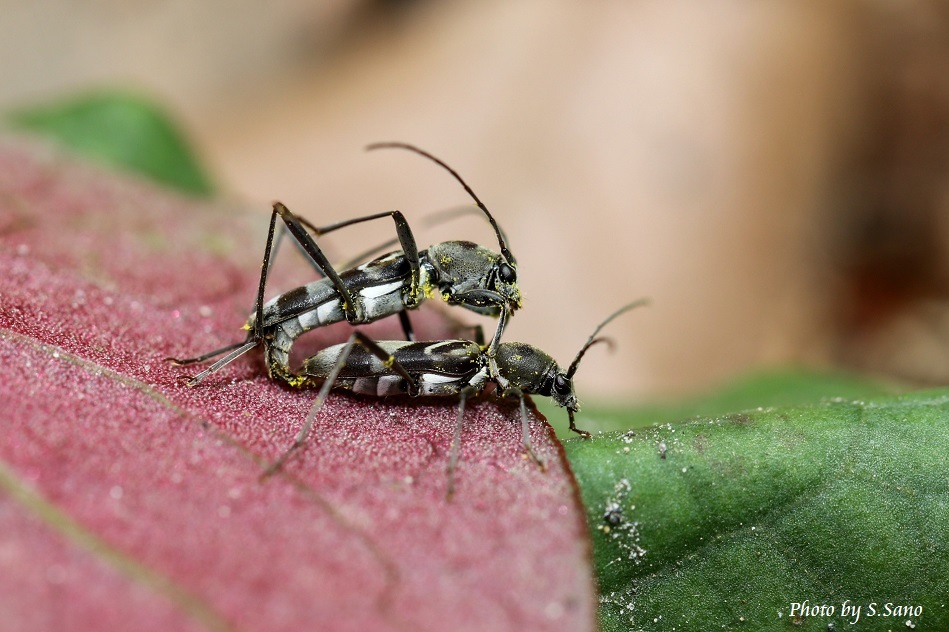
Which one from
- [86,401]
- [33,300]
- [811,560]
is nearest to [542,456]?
[811,560]

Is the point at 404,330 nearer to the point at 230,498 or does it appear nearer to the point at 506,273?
the point at 506,273

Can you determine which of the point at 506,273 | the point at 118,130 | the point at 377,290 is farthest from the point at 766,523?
the point at 118,130

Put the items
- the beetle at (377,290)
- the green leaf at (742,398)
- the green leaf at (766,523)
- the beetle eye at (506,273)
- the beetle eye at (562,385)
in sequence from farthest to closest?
1. the green leaf at (742,398)
2. the beetle eye at (506,273)
3. the beetle eye at (562,385)
4. the beetle at (377,290)
5. the green leaf at (766,523)

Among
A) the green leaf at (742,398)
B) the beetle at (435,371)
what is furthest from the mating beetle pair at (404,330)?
the green leaf at (742,398)

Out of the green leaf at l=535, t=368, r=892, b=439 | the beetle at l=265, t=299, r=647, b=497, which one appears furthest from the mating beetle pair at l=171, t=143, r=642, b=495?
the green leaf at l=535, t=368, r=892, b=439

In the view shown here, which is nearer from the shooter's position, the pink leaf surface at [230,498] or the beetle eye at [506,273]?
the pink leaf surface at [230,498]

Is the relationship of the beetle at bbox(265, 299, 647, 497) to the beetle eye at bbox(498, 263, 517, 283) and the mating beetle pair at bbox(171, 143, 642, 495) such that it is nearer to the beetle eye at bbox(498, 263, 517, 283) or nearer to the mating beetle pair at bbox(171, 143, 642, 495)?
the mating beetle pair at bbox(171, 143, 642, 495)

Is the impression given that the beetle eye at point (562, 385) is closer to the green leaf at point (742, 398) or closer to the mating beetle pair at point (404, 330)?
the mating beetle pair at point (404, 330)
